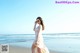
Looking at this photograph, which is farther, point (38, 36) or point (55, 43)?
point (55, 43)

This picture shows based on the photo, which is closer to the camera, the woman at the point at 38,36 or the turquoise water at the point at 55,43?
the woman at the point at 38,36

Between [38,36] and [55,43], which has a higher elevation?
[38,36]

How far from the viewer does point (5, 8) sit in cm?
1188

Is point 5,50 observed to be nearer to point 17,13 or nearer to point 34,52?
point 34,52

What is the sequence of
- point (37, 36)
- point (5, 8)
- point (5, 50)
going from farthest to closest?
1. point (5, 8)
2. point (5, 50)
3. point (37, 36)

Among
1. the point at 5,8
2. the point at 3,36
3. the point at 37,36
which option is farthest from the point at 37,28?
the point at 3,36

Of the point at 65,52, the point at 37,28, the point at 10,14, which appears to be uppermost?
the point at 10,14

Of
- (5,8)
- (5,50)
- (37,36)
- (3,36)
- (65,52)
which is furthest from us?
(3,36)

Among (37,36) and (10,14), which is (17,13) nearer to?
(10,14)

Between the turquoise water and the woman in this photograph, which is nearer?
the woman

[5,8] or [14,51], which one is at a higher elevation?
[5,8]

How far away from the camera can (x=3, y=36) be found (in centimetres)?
1354

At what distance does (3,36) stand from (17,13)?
1914mm

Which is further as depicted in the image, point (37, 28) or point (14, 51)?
point (14, 51)
